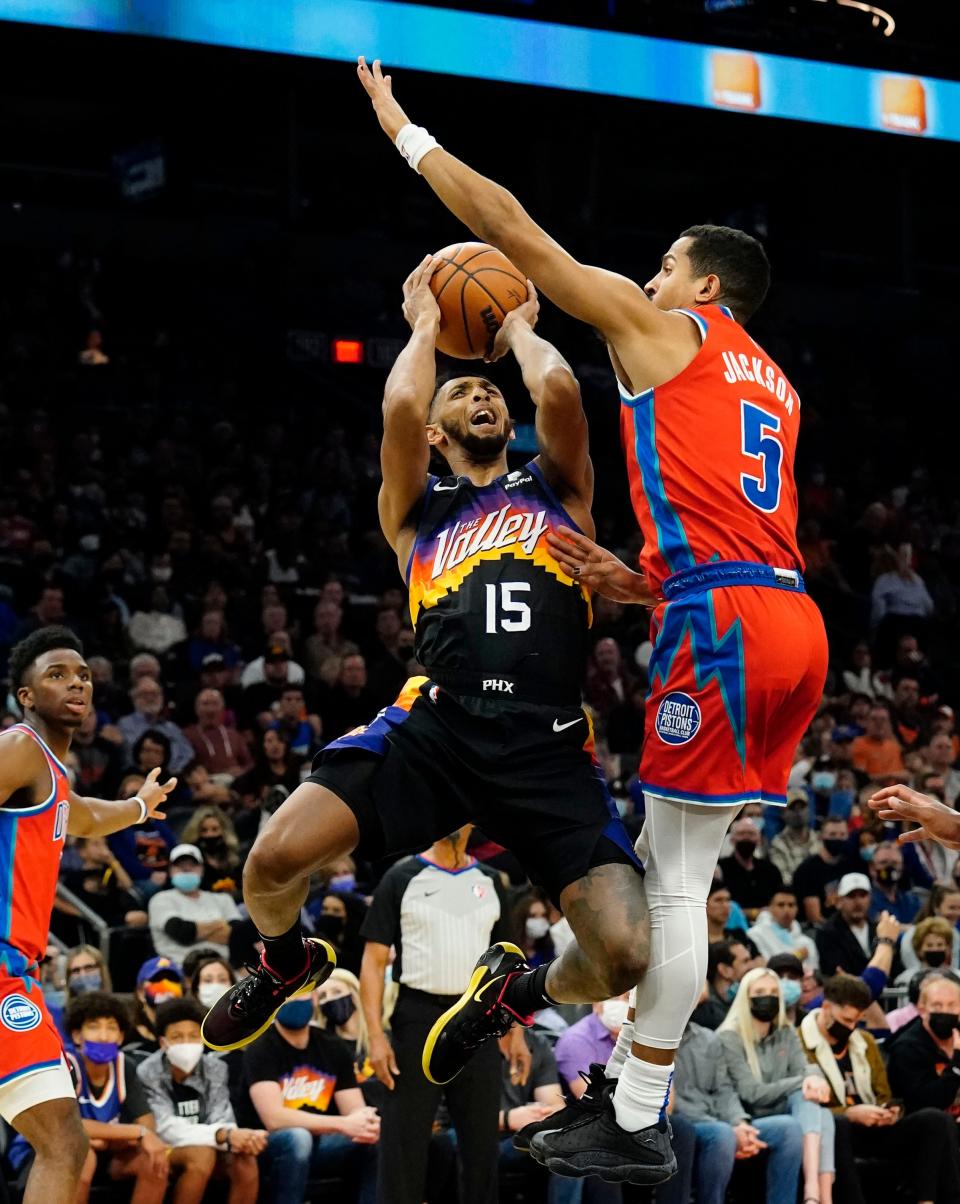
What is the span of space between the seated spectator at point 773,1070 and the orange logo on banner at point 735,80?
883 cm

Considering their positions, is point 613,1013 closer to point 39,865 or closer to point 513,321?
point 39,865

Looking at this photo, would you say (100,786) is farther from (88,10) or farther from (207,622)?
(88,10)

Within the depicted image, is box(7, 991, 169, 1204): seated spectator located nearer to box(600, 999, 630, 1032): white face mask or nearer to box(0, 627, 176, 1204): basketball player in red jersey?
box(0, 627, 176, 1204): basketball player in red jersey

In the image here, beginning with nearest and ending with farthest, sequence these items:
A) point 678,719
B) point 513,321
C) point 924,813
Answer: point 678,719
point 924,813
point 513,321

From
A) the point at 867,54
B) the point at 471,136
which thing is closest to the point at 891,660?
the point at 867,54

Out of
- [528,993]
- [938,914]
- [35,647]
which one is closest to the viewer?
[528,993]

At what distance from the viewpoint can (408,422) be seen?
19.0 feet

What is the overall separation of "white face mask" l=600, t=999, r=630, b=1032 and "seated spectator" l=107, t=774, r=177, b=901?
8.99 feet

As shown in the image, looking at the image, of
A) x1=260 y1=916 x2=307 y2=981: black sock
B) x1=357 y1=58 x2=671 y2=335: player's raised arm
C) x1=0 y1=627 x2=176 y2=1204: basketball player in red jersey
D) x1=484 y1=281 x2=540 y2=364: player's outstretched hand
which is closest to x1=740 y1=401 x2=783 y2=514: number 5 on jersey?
x1=357 y1=58 x2=671 y2=335: player's raised arm

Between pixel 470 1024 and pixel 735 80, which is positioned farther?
pixel 735 80

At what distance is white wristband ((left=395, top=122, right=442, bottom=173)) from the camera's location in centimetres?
558

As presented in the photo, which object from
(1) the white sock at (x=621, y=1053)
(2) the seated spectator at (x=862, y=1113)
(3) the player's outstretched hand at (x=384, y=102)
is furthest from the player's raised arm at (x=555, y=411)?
(2) the seated spectator at (x=862, y=1113)

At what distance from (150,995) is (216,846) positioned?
5.15ft

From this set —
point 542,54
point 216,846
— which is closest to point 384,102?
point 216,846
